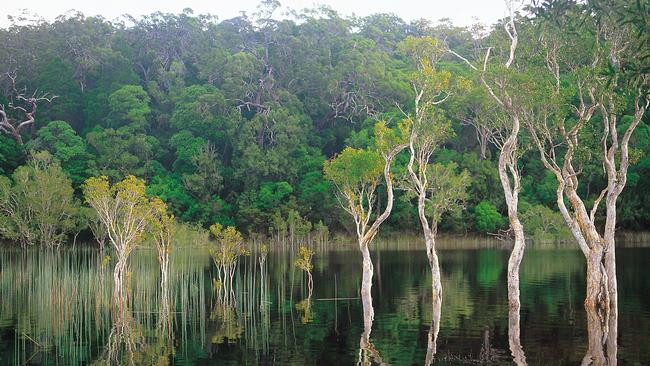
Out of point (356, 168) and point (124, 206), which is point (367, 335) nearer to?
point (356, 168)

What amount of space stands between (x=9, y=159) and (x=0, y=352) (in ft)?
172

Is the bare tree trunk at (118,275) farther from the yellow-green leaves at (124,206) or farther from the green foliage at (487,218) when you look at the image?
the green foliage at (487,218)

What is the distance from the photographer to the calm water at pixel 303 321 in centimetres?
1872

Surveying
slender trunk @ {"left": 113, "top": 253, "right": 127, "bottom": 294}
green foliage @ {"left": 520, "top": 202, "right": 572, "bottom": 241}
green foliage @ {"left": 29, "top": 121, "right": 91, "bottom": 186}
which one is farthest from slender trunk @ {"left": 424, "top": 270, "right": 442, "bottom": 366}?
green foliage @ {"left": 29, "top": 121, "right": 91, "bottom": 186}

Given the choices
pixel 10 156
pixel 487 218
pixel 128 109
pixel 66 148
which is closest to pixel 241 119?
pixel 128 109

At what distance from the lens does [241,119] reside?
73.6 meters

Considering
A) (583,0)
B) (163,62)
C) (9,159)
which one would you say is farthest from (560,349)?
(163,62)

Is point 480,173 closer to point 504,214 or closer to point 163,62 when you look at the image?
point 504,214

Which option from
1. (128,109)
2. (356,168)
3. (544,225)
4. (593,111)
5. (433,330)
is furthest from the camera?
(128,109)

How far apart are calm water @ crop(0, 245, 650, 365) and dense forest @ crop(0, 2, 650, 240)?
913 inches

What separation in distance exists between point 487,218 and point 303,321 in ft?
140

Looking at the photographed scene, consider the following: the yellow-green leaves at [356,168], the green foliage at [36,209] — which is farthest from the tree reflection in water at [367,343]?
the green foliage at [36,209]

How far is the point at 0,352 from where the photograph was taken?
19016 mm

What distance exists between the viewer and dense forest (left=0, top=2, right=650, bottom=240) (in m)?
65.8
